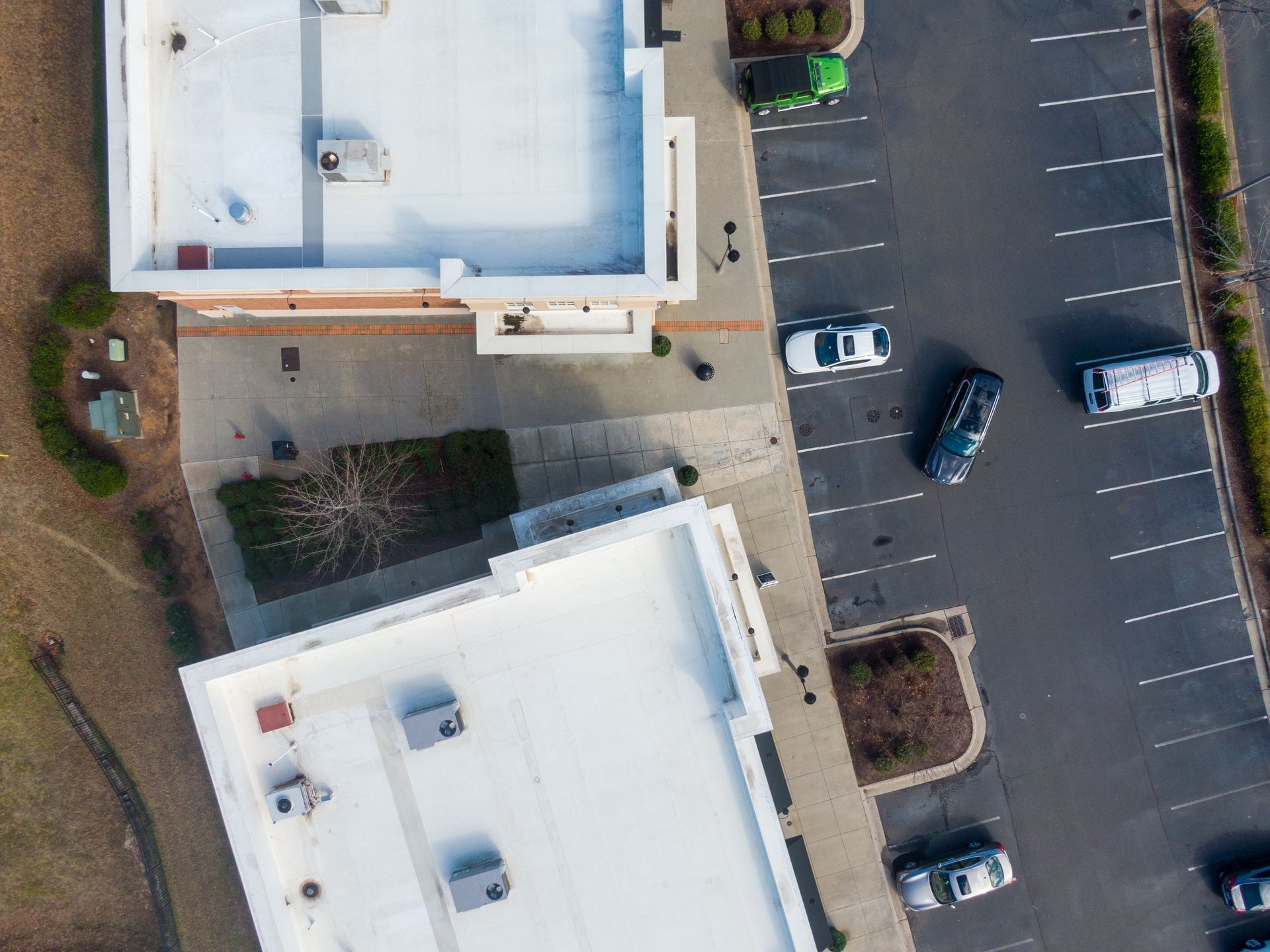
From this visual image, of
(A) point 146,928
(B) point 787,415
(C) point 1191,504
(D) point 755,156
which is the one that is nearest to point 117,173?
(D) point 755,156

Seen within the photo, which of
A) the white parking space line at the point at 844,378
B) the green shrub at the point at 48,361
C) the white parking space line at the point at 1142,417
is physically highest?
the green shrub at the point at 48,361

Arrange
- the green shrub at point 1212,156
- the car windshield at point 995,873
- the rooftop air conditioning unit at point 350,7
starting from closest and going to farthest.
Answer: the rooftop air conditioning unit at point 350,7
the car windshield at point 995,873
the green shrub at point 1212,156

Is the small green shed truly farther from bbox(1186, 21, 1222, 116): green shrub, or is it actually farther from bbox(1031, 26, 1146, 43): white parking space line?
bbox(1186, 21, 1222, 116): green shrub

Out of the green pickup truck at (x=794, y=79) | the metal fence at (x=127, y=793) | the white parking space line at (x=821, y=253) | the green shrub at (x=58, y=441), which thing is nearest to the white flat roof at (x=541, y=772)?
the metal fence at (x=127, y=793)

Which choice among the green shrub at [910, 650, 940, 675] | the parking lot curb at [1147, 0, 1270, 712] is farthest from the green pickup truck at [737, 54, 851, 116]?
the green shrub at [910, 650, 940, 675]

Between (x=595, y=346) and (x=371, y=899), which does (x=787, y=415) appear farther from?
(x=371, y=899)

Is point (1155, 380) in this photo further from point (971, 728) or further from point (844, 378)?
point (971, 728)

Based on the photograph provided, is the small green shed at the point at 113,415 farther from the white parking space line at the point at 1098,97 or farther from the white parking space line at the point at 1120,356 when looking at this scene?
the white parking space line at the point at 1098,97
